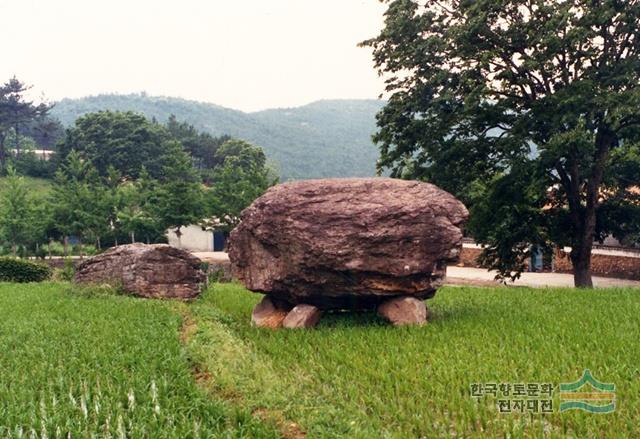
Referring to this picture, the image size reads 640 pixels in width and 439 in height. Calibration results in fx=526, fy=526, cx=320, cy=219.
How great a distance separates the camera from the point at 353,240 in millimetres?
12344

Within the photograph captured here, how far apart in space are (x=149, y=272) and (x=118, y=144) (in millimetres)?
55604

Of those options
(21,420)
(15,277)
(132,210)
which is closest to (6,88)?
(132,210)

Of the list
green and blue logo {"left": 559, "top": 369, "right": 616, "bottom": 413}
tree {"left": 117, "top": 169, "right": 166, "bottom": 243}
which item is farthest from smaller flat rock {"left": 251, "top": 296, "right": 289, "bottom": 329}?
tree {"left": 117, "top": 169, "right": 166, "bottom": 243}

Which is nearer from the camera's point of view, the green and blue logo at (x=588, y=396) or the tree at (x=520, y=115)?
the green and blue logo at (x=588, y=396)

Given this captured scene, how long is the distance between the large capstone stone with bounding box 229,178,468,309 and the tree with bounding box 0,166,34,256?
3578 cm

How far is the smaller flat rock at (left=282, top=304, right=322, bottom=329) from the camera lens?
42.4 ft

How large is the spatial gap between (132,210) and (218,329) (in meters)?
39.9

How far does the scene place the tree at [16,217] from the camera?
137ft

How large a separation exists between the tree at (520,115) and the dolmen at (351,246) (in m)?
7.66

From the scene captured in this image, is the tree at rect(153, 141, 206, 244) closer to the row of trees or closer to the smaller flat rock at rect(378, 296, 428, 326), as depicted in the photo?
the row of trees

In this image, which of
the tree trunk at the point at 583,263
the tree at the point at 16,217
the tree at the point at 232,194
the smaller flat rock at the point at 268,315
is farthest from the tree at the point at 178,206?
the smaller flat rock at the point at 268,315

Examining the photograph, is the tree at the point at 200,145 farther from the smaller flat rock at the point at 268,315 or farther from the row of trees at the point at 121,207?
the smaller flat rock at the point at 268,315

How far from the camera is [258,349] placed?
35.7ft

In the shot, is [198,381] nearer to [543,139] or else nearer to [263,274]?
[263,274]
